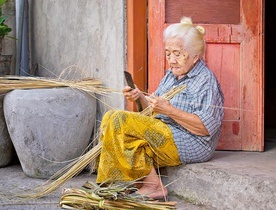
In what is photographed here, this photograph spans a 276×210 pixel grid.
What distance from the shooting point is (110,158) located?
4641mm

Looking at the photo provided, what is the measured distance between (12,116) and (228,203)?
1871 mm

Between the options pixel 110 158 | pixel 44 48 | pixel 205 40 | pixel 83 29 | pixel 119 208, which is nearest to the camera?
pixel 119 208

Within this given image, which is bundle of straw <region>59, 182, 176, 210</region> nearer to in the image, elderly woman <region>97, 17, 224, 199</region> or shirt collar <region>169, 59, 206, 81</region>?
elderly woman <region>97, 17, 224, 199</region>

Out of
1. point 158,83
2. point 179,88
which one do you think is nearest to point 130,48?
point 158,83

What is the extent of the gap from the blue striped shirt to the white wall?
0.90 metres

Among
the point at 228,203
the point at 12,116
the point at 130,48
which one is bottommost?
the point at 228,203

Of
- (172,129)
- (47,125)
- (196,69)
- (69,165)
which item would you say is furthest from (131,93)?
(47,125)

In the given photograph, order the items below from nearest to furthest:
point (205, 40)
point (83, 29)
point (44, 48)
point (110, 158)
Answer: point (110, 158) → point (205, 40) → point (83, 29) → point (44, 48)

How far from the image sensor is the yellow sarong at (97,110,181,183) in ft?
15.0

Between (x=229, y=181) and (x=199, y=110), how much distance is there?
1.65 feet

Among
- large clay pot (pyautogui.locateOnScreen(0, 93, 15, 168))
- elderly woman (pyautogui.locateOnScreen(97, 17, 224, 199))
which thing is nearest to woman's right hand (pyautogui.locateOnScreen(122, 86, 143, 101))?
elderly woman (pyautogui.locateOnScreen(97, 17, 224, 199))

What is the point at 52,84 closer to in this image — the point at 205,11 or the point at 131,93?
the point at 131,93

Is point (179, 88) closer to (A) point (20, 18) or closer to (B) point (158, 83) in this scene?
(B) point (158, 83)

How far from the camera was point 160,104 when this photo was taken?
175 inches
